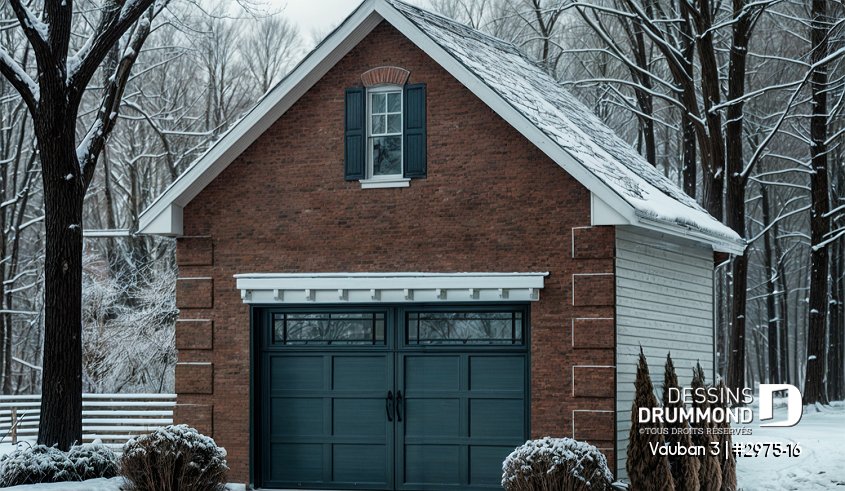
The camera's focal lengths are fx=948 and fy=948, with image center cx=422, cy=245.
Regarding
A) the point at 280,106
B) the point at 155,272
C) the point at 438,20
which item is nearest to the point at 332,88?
the point at 280,106

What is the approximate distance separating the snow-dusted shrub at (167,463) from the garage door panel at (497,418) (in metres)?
3.85

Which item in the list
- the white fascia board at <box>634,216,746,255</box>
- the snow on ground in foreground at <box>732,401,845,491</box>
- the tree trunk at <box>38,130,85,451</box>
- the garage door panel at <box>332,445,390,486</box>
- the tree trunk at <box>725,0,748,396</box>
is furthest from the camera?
the tree trunk at <box>725,0,748,396</box>

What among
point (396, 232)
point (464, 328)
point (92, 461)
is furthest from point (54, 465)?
→ point (464, 328)

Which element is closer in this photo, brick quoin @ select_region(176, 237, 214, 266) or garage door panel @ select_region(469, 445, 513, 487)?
garage door panel @ select_region(469, 445, 513, 487)

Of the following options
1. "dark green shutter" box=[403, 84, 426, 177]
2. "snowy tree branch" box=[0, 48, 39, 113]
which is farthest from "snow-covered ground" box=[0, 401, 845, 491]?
"dark green shutter" box=[403, 84, 426, 177]

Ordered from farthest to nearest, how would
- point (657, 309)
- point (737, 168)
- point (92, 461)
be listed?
point (737, 168) < point (657, 309) < point (92, 461)

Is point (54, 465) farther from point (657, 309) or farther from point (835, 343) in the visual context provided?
point (835, 343)

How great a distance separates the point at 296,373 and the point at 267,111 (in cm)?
399

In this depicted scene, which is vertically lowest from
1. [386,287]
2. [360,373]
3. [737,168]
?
[360,373]

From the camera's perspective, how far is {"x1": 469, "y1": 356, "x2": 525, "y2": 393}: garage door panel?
44.5 ft

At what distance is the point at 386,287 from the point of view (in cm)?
1380

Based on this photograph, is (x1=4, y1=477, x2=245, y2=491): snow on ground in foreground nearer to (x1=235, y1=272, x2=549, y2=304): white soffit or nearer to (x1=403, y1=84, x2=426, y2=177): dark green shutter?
(x1=235, y1=272, x2=549, y2=304): white soffit

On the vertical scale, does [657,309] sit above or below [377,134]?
below

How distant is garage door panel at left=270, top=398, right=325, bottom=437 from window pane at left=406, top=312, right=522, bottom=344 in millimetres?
1807
